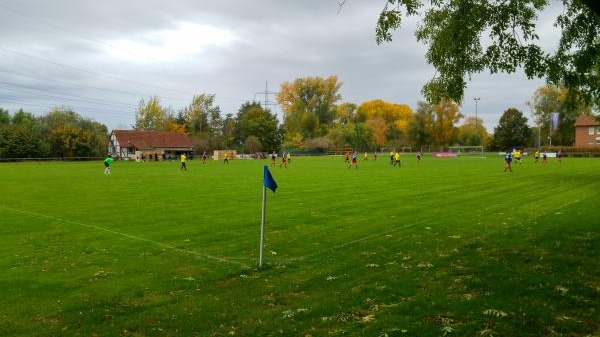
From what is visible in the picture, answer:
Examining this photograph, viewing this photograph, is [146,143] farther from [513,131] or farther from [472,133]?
[472,133]

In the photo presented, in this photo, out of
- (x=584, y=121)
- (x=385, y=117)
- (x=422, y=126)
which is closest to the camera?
(x=584, y=121)

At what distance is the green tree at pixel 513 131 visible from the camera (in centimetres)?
10550

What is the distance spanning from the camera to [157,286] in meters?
8.35

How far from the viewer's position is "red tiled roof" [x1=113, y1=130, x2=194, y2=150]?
324 ft

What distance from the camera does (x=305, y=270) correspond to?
366 inches

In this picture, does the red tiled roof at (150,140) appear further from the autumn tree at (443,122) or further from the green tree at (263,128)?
the autumn tree at (443,122)

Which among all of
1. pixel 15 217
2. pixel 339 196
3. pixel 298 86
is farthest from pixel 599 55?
pixel 298 86

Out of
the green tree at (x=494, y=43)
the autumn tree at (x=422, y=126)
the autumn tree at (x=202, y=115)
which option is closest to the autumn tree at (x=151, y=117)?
the autumn tree at (x=202, y=115)

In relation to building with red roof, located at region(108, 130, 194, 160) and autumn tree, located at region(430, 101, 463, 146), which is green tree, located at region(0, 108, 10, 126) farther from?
autumn tree, located at region(430, 101, 463, 146)

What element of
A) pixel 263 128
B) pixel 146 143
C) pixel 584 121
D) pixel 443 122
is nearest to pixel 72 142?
pixel 146 143

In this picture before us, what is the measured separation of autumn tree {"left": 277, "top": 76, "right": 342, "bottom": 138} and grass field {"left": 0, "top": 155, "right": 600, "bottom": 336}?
107282 mm

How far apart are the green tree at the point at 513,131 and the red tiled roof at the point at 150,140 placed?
67446 millimetres

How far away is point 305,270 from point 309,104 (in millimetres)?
121176

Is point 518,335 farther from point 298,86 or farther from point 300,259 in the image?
point 298,86
